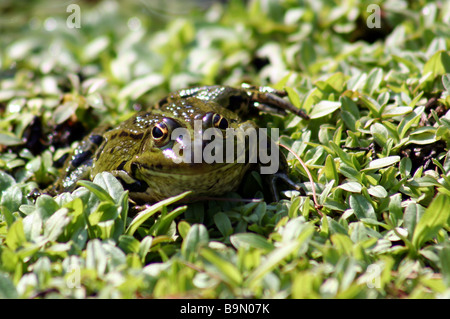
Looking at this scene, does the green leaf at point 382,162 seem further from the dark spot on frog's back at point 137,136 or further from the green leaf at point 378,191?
the dark spot on frog's back at point 137,136

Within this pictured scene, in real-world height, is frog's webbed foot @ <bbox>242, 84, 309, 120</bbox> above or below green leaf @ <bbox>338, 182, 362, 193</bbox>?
above

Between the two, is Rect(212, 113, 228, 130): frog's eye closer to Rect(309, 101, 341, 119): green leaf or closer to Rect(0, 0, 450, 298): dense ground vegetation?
Rect(0, 0, 450, 298): dense ground vegetation

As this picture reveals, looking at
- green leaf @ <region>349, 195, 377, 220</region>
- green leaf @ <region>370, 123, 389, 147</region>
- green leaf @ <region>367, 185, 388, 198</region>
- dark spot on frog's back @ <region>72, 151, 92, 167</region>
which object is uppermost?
green leaf @ <region>370, 123, 389, 147</region>

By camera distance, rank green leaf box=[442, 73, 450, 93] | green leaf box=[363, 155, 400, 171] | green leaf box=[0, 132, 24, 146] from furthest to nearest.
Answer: green leaf box=[0, 132, 24, 146] → green leaf box=[442, 73, 450, 93] → green leaf box=[363, 155, 400, 171]

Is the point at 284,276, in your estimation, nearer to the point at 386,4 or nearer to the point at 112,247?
the point at 112,247

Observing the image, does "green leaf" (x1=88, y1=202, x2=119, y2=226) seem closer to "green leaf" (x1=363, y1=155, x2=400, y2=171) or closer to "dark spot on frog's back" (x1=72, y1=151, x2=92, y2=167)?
"dark spot on frog's back" (x1=72, y1=151, x2=92, y2=167)

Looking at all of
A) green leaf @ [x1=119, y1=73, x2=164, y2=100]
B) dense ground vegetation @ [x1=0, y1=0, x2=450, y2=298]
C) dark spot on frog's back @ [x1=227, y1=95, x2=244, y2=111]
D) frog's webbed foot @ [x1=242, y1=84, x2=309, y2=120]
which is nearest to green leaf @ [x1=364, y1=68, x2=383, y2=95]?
dense ground vegetation @ [x1=0, y1=0, x2=450, y2=298]

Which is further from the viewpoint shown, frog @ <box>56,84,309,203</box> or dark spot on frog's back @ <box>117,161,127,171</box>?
dark spot on frog's back @ <box>117,161,127,171</box>

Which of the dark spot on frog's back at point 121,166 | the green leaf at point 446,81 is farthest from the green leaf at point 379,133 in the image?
the dark spot on frog's back at point 121,166

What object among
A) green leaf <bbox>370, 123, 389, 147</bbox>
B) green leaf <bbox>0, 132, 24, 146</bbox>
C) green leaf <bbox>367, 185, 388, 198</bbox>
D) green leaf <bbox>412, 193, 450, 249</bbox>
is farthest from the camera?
green leaf <bbox>0, 132, 24, 146</bbox>
